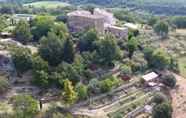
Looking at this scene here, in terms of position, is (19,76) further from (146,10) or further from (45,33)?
(146,10)

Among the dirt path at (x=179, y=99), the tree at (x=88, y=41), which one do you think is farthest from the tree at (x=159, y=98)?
the tree at (x=88, y=41)

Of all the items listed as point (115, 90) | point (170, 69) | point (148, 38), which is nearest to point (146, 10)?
point (148, 38)

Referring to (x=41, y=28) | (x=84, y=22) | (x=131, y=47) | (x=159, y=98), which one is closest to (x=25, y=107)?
(x=159, y=98)

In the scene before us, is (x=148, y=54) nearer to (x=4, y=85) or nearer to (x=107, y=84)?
(x=107, y=84)

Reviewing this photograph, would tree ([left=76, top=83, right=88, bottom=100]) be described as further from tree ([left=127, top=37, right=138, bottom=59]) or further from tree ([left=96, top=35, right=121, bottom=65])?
tree ([left=127, top=37, right=138, bottom=59])

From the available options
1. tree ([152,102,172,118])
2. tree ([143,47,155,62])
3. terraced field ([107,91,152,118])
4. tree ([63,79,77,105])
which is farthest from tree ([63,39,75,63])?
tree ([152,102,172,118])
